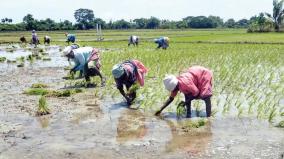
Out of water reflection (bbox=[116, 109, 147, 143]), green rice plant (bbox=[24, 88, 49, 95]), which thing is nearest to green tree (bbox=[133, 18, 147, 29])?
green rice plant (bbox=[24, 88, 49, 95])

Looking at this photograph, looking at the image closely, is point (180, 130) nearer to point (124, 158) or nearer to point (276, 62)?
point (124, 158)

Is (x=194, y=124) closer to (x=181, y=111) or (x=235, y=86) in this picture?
(x=181, y=111)

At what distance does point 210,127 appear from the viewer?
662 cm

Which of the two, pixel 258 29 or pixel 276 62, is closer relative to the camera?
pixel 276 62

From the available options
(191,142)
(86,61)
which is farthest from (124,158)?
(86,61)

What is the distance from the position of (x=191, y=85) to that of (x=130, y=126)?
1.21 m

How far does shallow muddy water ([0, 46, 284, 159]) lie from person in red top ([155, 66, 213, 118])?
16.3 inches

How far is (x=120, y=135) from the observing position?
21.0ft

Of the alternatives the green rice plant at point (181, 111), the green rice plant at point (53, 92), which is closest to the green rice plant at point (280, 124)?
the green rice plant at point (181, 111)

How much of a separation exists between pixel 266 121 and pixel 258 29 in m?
43.5

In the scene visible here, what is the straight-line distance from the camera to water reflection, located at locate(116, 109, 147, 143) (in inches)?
247

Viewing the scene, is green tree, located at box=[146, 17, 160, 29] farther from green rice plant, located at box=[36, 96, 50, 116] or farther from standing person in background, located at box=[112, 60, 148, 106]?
green rice plant, located at box=[36, 96, 50, 116]

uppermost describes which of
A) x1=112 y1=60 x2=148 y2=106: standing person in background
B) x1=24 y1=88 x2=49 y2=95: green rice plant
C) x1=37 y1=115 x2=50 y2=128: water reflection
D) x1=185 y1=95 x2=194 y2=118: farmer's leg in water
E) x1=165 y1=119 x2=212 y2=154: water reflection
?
x1=112 y1=60 x2=148 y2=106: standing person in background

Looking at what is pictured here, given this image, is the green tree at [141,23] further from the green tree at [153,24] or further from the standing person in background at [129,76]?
the standing person in background at [129,76]
